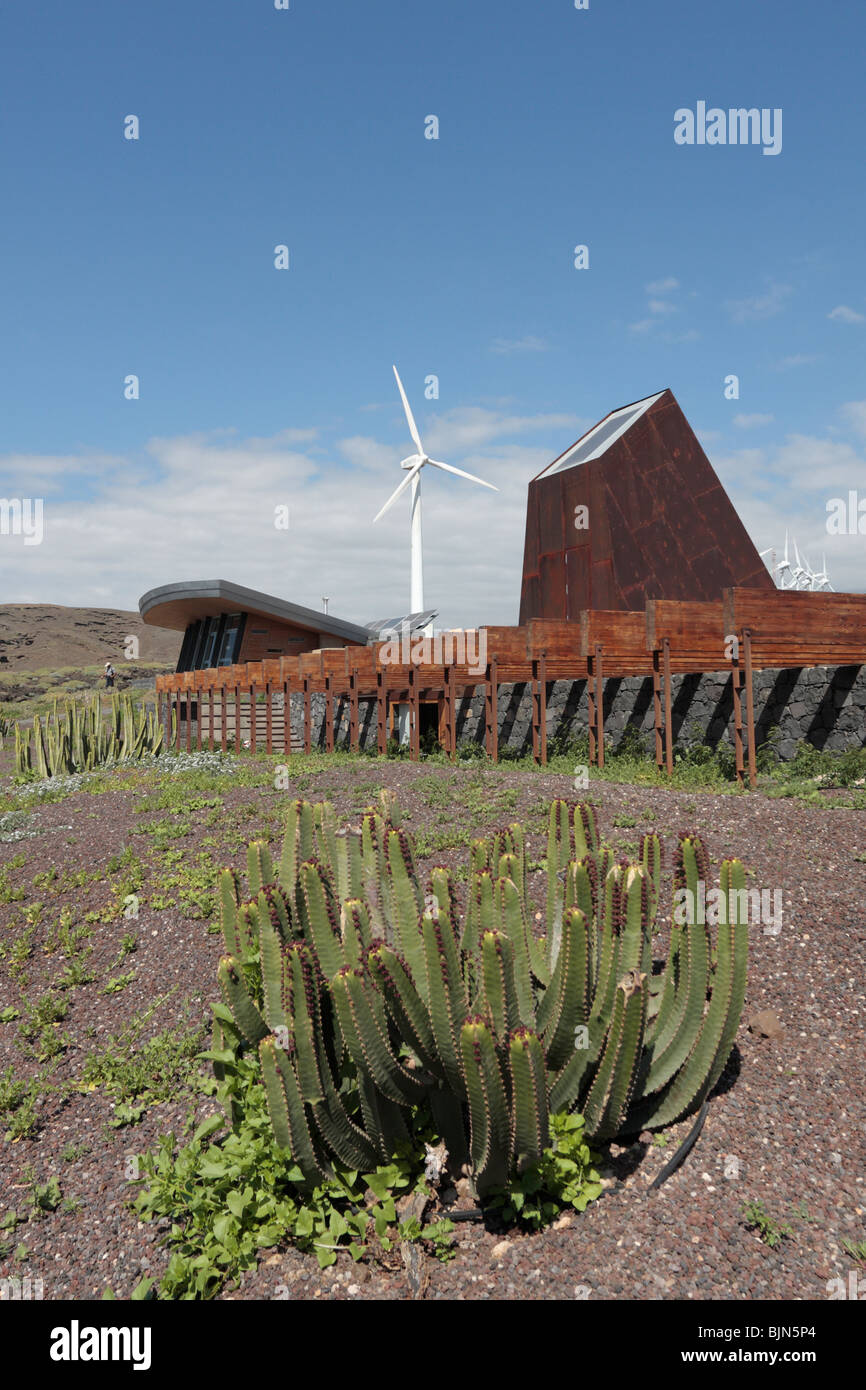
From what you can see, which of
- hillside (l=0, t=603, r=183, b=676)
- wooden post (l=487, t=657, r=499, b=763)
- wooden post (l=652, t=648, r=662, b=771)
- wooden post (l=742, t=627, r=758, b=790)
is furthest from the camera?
hillside (l=0, t=603, r=183, b=676)

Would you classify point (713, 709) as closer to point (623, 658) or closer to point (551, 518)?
point (623, 658)

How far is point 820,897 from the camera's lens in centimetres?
609

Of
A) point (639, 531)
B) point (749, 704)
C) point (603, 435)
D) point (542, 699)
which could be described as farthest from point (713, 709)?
point (603, 435)

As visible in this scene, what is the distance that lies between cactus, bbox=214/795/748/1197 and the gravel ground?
0.31 meters

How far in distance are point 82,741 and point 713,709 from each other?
42.5 ft

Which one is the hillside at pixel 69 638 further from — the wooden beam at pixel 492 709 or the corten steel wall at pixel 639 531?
the wooden beam at pixel 492 709

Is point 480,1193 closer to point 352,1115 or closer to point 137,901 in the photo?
point 352,1115

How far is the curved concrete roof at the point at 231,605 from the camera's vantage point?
1400 inches

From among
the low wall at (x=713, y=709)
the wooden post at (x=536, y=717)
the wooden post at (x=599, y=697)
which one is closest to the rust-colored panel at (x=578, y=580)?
the low wall at (x=713, y=709)

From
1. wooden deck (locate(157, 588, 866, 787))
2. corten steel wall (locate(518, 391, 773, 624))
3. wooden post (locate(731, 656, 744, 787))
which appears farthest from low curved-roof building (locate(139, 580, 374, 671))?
wooden post (locate(731, 656, 744, 787))

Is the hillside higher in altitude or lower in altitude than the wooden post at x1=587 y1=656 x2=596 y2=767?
higher

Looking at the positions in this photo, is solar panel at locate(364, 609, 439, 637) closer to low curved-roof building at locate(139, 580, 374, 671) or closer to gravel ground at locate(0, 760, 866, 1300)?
low curved-roof building at locate(139, 580, 374, 671)

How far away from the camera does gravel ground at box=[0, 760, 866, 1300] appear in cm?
337

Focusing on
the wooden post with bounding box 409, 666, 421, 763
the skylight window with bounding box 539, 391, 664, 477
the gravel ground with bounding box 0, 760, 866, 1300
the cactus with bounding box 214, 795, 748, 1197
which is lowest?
the gravel ground with bounding box 0, 760, 866, 1300
